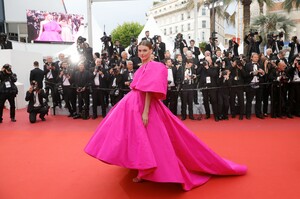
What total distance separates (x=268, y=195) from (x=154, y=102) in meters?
1.58

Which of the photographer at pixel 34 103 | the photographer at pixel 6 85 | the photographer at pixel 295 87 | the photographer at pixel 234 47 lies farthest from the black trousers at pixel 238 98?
the photographer at pixel 6 85

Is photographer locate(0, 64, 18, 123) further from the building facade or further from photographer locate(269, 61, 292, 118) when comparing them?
the building facade

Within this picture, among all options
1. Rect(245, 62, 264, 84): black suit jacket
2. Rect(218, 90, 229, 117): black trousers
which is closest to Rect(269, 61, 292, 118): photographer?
Rect(245, 62, 264, 84): black suit jacket

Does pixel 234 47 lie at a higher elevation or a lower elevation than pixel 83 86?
higher

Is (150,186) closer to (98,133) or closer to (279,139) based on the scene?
(98,133)

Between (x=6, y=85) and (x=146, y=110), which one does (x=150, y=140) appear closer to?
(x=146, y=110)

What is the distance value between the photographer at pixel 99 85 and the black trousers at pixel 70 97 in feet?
2.40

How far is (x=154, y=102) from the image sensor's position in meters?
3.44

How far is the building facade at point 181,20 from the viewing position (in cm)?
6838

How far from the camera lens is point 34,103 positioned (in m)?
8.33

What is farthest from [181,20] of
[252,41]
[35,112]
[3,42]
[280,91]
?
[35,112]

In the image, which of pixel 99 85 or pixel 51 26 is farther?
pixel 51 26

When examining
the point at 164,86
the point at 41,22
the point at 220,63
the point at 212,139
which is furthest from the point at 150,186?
the point at 41,22

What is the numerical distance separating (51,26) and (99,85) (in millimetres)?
25705
